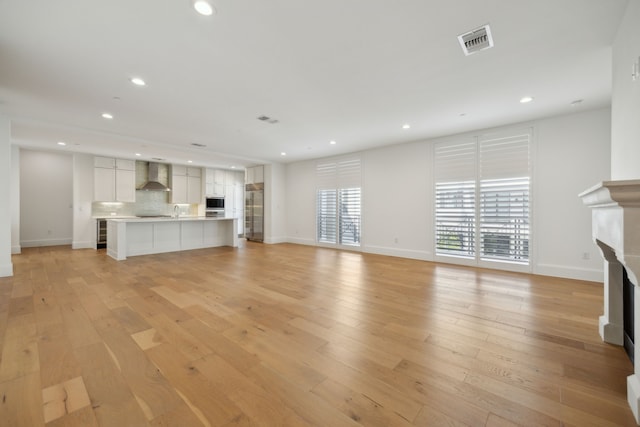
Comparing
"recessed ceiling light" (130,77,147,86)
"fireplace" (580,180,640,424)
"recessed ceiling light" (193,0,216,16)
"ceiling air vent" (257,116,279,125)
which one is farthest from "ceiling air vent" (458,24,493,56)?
"recessed ceiling light" (130,77,147,86)

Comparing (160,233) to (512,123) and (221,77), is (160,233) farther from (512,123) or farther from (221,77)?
(512,123)

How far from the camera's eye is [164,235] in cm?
675

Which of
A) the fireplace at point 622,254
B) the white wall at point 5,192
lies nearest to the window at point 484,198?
the fireplace at point 622,254

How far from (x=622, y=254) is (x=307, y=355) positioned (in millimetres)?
2004

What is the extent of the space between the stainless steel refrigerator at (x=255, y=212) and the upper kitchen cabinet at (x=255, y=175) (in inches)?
6.0

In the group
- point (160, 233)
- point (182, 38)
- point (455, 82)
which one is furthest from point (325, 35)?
point (160, 233)

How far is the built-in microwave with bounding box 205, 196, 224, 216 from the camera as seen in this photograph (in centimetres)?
990

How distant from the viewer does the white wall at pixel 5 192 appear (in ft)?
13.4

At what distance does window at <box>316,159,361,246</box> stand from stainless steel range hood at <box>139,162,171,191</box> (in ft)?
17.3

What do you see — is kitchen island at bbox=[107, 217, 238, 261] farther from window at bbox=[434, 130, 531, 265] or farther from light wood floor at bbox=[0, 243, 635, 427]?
window at bbox=[434, 130, 531, 265]

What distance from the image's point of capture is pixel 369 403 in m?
1.51

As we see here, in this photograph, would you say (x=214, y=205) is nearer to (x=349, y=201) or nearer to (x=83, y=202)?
(x=83, y=202)

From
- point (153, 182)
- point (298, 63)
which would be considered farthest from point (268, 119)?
point (153, 182)

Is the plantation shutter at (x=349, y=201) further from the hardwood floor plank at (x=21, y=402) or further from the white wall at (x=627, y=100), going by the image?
the hardwood floor plank at (x=21, y=402)
